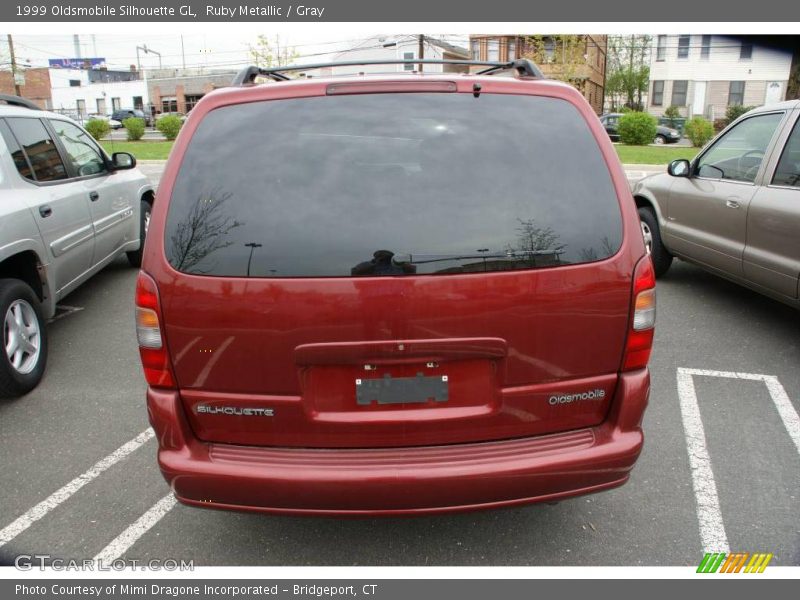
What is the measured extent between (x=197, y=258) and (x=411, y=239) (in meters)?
0.74

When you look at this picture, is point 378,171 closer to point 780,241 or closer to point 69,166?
point 780,241

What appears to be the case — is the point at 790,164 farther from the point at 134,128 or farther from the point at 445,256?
the point at 134,128

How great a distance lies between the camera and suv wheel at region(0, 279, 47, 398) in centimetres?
400

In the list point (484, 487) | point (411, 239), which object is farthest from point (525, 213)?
point (484, 487)

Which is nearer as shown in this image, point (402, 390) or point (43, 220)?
point (402, 390)

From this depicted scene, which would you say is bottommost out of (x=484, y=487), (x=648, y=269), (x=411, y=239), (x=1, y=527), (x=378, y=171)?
(x=1, y=527)

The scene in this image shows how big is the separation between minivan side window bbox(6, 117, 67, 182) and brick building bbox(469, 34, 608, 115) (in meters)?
27.6

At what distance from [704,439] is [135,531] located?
2980 millimetres

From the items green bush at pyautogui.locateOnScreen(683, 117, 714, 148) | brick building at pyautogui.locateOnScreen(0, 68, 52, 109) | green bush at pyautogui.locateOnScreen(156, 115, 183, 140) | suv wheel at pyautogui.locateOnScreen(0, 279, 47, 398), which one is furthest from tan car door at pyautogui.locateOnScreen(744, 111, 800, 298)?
brick building at pyautogui.locateOnScreen(0, 68, 52, 109)

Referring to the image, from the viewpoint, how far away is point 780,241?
14.8 feet

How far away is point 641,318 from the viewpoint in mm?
2279

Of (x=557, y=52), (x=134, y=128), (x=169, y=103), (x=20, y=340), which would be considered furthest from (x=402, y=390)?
(x=169, y=103)

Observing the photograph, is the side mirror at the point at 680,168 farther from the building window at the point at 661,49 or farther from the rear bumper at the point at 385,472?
the building window at the point at 661,49

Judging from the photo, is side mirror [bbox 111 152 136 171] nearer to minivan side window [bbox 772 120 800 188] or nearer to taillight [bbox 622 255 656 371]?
taillight [bbox 622 255 656 371]
